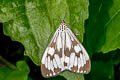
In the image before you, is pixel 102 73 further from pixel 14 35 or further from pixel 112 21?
pixel 14 35

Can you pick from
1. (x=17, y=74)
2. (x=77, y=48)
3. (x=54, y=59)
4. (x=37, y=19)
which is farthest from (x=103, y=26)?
(x=17, y=74)

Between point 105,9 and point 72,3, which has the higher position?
point 72,3

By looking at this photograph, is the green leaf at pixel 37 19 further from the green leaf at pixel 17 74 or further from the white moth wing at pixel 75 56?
the green leaf at pixel 17 74

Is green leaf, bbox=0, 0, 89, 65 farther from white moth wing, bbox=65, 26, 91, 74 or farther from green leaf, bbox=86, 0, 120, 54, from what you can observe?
green leaf, bbox=86, 0, 120, 54

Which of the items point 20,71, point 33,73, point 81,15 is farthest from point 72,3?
point 33,73

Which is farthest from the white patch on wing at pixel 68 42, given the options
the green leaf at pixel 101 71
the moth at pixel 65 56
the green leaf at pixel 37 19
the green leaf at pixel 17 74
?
the green leaf at pixel 101 71

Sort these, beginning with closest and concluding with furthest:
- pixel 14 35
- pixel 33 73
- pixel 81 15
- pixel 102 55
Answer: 1. pixel 81 15
2. pixel 14 35
3. pixel 102 55
4. pixel 33 73
